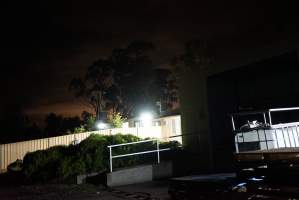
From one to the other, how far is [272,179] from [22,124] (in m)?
41.4

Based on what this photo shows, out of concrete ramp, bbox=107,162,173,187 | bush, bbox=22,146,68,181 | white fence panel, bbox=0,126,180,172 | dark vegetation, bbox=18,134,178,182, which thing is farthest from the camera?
white fence panel, bbox=0,126,180,172

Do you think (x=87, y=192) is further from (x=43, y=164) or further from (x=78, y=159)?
(x=43, y=164)

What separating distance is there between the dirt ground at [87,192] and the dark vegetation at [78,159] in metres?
0.98

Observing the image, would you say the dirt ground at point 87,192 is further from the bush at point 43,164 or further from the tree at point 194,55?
the tree at point 194,55

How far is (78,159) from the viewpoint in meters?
14.7

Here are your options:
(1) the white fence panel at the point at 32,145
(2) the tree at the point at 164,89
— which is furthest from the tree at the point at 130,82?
(1) the white fence panel at the point at 32,145

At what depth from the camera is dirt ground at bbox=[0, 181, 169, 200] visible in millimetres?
10453

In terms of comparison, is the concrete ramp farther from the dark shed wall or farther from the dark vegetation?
the dark shed wall

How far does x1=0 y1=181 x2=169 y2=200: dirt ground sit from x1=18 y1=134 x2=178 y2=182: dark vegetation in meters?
0.98

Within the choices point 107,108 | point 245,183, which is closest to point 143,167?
point 245,183

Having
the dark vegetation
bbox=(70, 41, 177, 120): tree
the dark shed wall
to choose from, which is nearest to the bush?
the dark vegetation

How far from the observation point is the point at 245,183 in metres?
6.51

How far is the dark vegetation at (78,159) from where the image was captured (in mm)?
14484

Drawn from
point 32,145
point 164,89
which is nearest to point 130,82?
point 164,89
